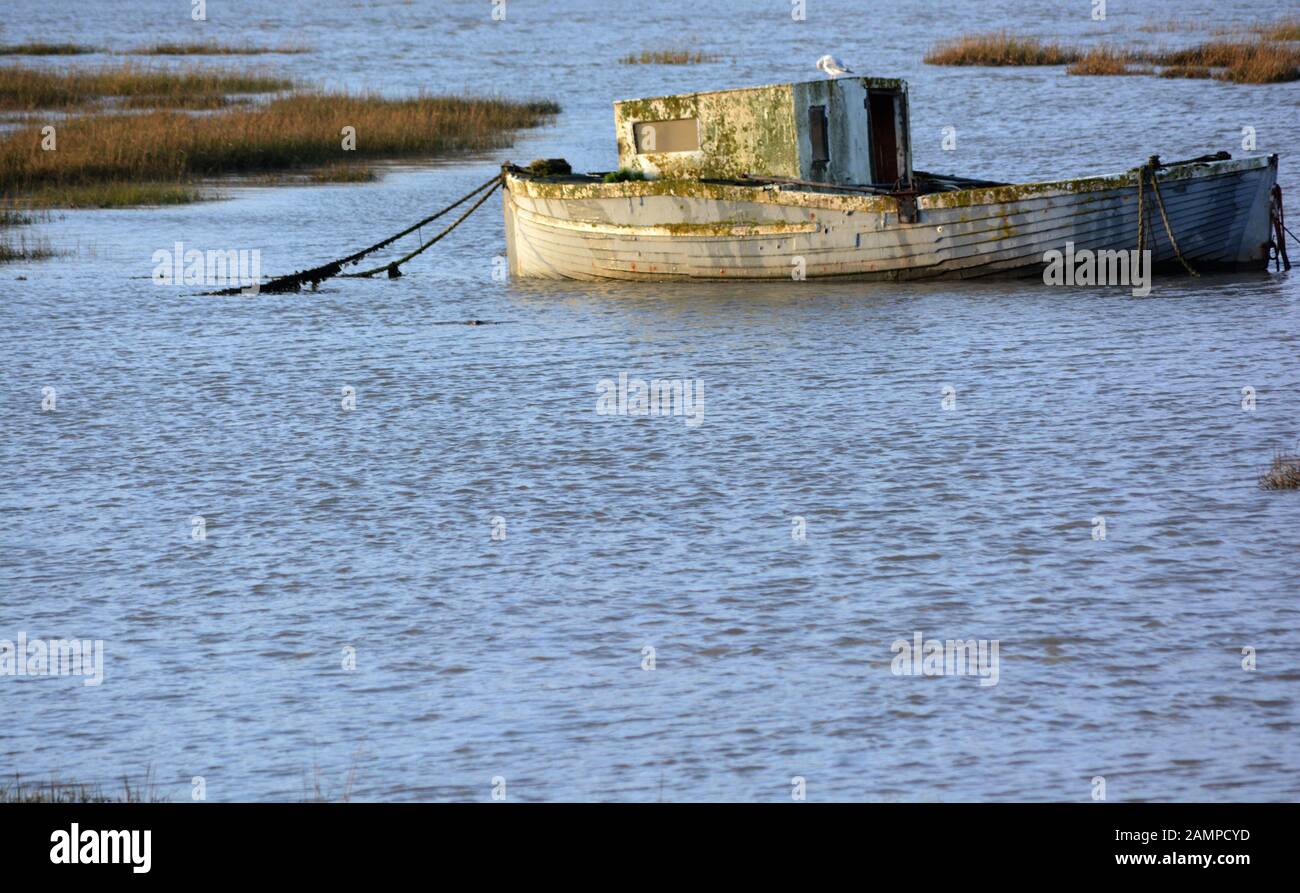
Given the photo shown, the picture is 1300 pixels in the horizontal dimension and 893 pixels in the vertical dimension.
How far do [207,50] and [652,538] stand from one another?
61.3 m

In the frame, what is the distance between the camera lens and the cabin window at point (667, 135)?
21297 millimetres

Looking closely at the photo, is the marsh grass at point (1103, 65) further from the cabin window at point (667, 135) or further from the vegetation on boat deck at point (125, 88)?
the cabin window at point (667, 135)

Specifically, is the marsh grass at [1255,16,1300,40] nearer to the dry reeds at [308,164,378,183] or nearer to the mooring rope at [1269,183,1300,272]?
the dry reeds at [308,164,378,183]

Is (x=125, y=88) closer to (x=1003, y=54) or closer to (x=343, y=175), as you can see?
(x=343, y=175)

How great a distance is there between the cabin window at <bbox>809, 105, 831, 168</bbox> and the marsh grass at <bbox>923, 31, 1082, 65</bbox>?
31.4 m

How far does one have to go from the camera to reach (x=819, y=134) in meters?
20.6

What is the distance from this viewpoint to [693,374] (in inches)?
635

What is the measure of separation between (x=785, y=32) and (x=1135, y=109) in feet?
119

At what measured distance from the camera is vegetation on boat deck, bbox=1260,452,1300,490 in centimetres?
1117

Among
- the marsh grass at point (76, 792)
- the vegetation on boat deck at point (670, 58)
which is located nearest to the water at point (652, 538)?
the marsh grass at point (76, 792)

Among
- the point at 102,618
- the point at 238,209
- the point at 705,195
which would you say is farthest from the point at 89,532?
the point at 238,209

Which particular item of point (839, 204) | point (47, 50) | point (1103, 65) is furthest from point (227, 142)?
point (47, 50)

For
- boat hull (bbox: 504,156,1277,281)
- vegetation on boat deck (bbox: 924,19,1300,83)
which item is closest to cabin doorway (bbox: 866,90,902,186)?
boat hull (bbox: 504,156,1277,281)
